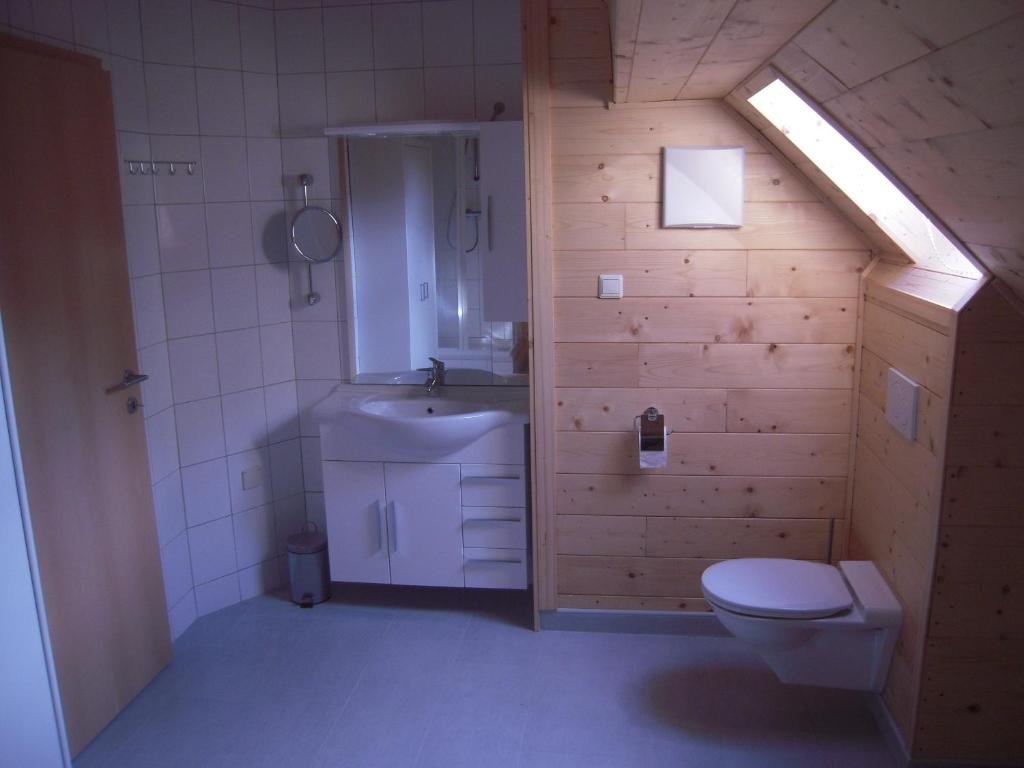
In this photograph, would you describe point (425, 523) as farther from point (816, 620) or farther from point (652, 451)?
point (816, 620)

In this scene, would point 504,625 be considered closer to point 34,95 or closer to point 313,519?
point 313,519

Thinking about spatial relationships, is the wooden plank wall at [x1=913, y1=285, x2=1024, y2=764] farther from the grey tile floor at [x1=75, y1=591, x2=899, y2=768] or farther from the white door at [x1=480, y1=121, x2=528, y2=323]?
the white door at [x1=480, y1=121, x2=528, y2=323]

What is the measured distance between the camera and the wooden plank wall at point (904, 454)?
81.4 inches

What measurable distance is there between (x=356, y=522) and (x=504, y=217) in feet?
4.03

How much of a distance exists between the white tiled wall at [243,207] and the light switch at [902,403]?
5.35 feet

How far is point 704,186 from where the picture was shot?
2.65 m

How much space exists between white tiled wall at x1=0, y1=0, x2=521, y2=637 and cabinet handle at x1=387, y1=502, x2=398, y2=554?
0.57 meters

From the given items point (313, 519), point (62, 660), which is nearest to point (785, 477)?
point (313, 519)

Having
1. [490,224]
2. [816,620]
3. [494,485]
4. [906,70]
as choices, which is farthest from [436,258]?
[906,70]

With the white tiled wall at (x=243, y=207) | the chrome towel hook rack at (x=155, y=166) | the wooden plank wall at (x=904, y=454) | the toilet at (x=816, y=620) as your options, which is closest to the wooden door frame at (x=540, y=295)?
the white tiled wall at (x=243, y=207)

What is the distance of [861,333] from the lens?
106 inches

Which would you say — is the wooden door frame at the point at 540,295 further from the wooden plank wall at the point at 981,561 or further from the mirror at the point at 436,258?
the wooden plank wall at the point at 981,561

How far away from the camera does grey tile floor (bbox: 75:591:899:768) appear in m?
2.37

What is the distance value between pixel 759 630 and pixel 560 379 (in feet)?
3.28
